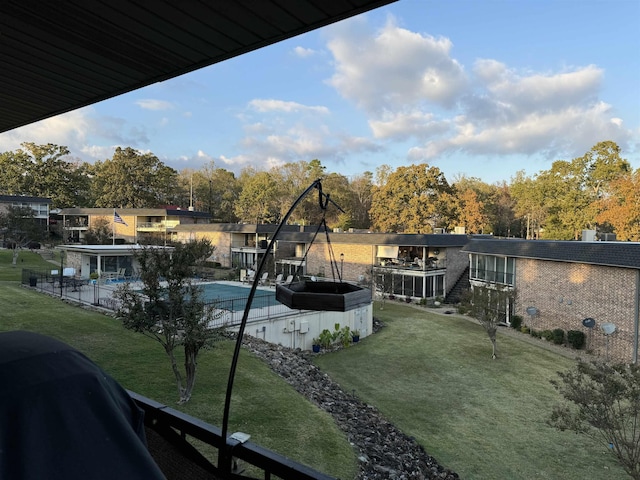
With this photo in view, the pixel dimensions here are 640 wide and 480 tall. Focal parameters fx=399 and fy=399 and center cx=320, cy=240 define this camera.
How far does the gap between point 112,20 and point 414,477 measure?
869 centimetres

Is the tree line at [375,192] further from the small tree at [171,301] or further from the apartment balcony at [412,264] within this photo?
the small tree at [171,301]

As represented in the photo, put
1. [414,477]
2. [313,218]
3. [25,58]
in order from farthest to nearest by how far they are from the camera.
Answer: [313,218] < [414,477] < [25,58]

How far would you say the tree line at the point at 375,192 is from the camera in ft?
111

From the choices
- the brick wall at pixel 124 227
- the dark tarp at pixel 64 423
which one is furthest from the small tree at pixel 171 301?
the brick wall at pixel 124 227

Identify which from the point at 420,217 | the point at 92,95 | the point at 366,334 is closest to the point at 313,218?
the point at 420,217

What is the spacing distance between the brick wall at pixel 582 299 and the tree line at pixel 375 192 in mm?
13474

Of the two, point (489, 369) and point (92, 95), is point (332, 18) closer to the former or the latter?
point (92, 95)

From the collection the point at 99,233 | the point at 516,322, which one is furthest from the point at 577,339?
the point at 99,233

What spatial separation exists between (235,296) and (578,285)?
55.6 ft

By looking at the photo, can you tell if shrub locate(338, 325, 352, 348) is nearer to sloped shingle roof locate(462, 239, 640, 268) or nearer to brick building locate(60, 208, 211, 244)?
sloped shingle roof locate(462, 239, 640, 268)

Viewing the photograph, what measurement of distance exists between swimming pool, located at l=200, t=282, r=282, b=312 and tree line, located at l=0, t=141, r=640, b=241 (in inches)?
650

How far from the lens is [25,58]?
10.7 ft

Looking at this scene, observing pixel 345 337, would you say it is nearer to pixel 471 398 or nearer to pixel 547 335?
pixel 471 398

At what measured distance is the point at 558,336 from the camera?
18.7 m
